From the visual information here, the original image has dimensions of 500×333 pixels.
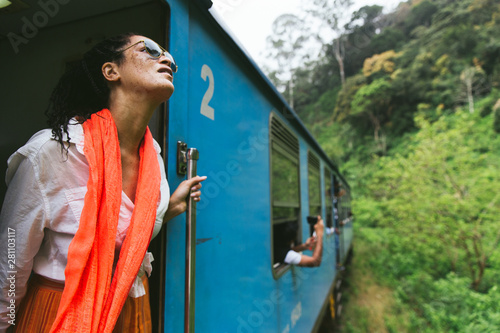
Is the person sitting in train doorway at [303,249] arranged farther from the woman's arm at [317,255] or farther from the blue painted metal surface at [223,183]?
the blue painted metal surface at [223,183]

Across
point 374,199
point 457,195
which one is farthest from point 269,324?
point 374,199

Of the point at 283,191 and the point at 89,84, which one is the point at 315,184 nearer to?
the point at 283,191

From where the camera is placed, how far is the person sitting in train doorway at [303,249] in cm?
264

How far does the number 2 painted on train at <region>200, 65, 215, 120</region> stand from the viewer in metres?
1.44

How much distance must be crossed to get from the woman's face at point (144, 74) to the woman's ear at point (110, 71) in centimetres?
1

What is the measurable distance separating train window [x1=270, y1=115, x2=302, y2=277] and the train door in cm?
135

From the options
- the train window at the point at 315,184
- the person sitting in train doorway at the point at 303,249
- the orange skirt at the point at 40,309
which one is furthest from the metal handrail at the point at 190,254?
Result: the train window at the point at 315,184

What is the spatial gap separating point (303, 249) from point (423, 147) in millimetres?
8131

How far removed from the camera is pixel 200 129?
140cm

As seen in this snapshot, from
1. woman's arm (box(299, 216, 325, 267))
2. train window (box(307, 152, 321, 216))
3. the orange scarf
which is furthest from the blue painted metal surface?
train window (box(307, 152, 321, 216))

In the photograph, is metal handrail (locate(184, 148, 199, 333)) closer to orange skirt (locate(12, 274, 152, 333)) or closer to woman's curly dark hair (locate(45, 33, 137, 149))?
orange skirt (locate(12, 274, 152, 333))

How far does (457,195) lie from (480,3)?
99.5ft

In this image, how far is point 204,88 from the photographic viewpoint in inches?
57.3

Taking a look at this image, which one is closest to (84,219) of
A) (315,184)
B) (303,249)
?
(303,249)
